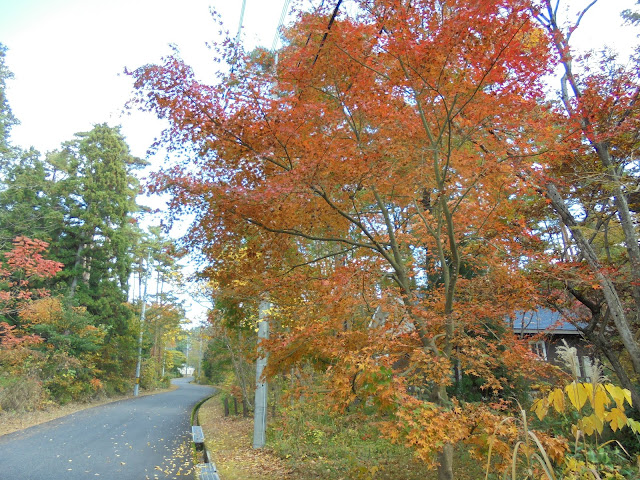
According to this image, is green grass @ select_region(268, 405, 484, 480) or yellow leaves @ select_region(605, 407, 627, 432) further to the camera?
green grass @ select_region(268, 405, 484, 480)

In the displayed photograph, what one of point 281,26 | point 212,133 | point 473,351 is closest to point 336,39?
point 212,133

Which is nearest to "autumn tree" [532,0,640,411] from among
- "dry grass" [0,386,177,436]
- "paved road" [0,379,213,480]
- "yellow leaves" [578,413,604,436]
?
"yellow leaves" [578,413,604,436]

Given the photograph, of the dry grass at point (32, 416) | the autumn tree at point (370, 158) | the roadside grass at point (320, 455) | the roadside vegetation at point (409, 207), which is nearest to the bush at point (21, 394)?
the dry grass at point (32, 416)

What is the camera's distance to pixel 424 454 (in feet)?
13.2

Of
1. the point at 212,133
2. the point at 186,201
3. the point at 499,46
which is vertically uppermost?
the point at 499,46

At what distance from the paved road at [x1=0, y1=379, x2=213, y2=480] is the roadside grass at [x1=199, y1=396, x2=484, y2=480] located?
3.77 feet

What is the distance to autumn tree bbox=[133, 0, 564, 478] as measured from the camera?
4.63 meters

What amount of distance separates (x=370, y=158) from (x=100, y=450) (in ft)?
30.8

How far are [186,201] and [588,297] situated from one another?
8.64m

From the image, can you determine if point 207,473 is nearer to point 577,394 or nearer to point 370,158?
point 370,158

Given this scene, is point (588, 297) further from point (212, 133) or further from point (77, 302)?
point (77, 302)

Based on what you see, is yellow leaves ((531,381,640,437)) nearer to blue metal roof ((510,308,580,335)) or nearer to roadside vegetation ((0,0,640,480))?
roadside vegetation ((0,0,640,480))

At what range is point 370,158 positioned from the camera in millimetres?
5285

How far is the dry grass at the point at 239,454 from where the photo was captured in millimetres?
7738
